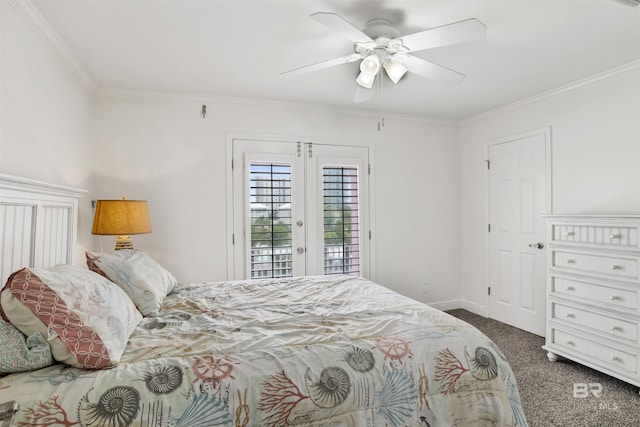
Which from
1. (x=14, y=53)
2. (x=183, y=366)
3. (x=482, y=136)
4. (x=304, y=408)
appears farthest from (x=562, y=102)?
(x=14, y=53)

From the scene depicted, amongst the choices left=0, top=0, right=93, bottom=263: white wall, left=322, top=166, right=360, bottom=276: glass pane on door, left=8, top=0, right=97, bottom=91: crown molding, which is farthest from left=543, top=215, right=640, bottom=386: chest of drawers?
left=8, top=0, right=97, bottom=91: crown molding

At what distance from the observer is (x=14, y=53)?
1770 millimetres

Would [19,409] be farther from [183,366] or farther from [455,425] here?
[455,425]

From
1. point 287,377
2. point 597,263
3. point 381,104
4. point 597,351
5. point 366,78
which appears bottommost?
point 597,351

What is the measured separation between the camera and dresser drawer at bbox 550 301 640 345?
230 cm

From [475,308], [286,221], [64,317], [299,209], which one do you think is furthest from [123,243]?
[475,308]

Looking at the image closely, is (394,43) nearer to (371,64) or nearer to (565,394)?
(371,64)

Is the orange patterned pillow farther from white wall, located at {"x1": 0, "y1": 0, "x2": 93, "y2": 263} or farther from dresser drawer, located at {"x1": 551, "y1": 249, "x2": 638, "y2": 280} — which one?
dresser drawer, located at {"x1": 551, "y1": 249, "x2": 638, "y2": 280}

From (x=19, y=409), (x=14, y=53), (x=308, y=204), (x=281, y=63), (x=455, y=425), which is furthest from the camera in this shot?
(x=308, y=204)

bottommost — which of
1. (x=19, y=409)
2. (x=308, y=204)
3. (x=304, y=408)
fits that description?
(x=304, y=408)

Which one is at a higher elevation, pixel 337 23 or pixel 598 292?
pixel 337 23

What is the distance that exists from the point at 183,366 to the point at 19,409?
450mm

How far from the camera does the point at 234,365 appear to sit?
1.22 metres

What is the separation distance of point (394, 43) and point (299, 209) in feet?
6.63
